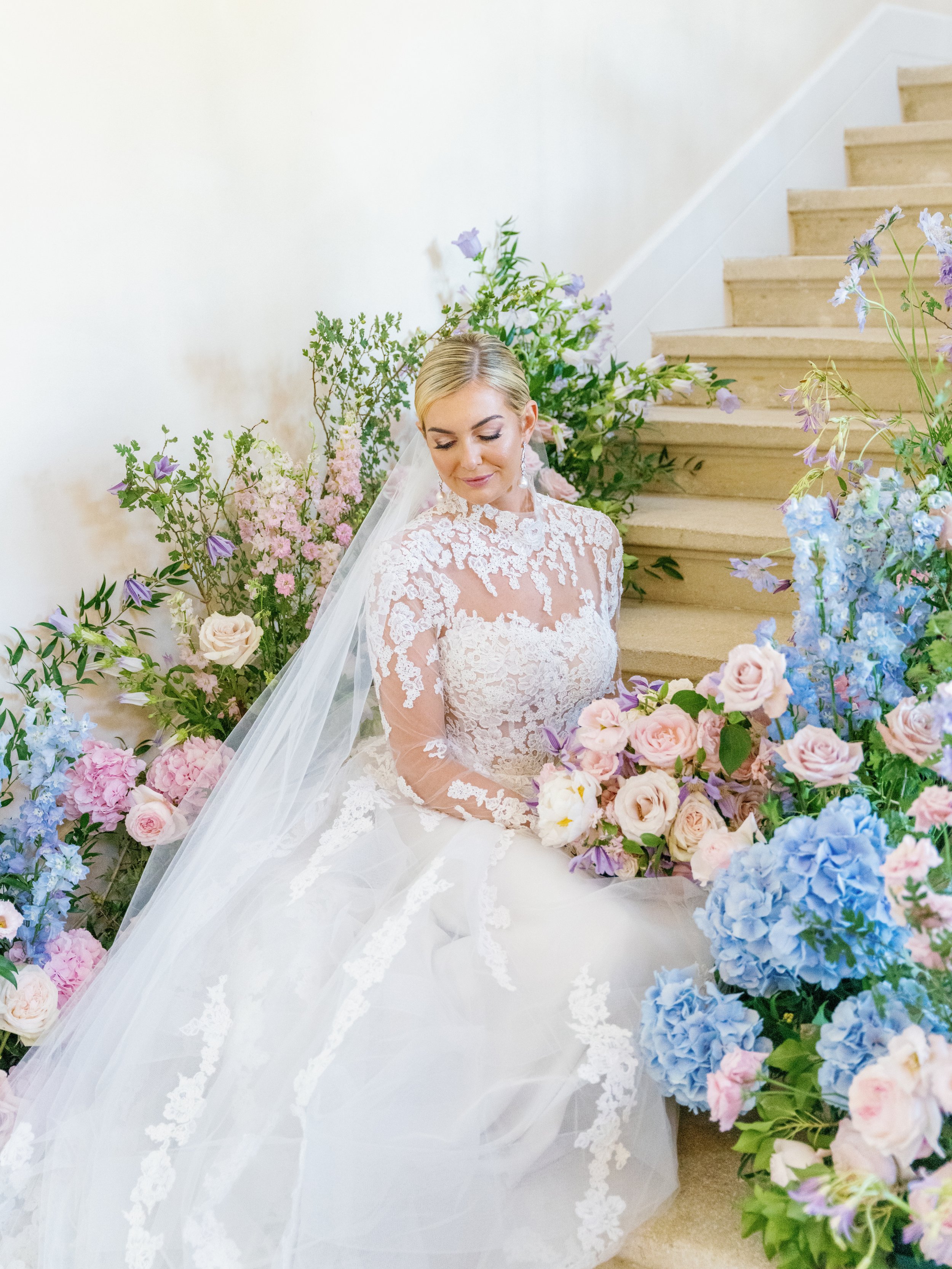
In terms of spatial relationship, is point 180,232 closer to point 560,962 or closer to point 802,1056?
point 560,962

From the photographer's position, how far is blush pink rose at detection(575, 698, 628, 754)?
1.82m

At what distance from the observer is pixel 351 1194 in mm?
1513

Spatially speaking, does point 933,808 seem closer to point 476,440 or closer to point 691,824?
point 691,824

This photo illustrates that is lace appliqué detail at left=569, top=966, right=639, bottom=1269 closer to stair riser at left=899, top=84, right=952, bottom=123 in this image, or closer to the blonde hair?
the blonde hair

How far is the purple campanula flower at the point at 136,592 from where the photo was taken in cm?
229

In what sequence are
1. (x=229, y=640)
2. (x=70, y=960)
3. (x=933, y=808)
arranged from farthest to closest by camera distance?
(x=229, y=640), (x=70, y=960), (x=933, y=808)

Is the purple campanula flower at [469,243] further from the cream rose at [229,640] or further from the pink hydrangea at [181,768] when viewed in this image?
the pink hydrangea at [181,768]

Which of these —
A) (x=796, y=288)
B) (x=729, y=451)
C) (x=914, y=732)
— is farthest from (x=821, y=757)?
(x=796, y=288)

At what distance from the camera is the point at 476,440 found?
6.94ft


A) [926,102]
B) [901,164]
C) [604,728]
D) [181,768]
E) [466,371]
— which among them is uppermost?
[926,102]

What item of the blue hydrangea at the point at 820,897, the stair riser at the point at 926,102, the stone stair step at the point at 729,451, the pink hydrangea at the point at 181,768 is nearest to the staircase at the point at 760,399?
the stone stair step at the point at 729,451

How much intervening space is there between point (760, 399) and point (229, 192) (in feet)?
6.18

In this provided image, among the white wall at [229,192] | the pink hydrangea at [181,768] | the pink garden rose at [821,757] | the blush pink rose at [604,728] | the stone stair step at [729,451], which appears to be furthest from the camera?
the stone stair step at [729,451]

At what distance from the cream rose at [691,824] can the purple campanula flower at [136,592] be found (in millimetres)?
1217
